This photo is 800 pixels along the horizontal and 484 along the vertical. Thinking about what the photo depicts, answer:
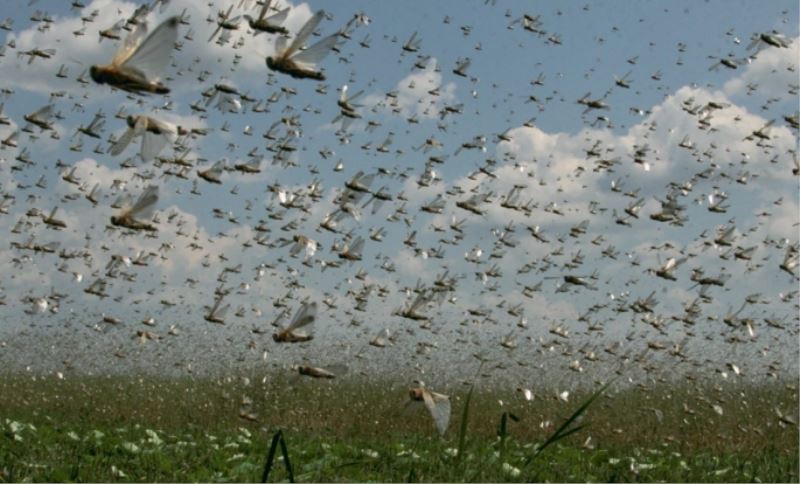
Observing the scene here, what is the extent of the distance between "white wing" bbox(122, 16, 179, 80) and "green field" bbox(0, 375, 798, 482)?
1187 mm

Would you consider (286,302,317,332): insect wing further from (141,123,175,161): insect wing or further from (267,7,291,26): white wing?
(267,7,291,26): white wing

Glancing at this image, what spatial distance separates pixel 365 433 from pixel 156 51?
10.5 metres

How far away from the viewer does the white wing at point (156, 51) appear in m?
2.48

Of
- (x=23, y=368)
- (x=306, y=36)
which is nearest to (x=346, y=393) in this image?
(x=23, y=368)

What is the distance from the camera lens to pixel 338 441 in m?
11.2

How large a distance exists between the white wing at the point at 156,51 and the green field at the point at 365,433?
3.90 ft

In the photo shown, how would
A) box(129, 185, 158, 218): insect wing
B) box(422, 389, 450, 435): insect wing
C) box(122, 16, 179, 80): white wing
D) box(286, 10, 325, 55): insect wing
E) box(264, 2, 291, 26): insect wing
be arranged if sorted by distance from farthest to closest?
box(264, 2, 291, 26): insect wing → box(129, 185, 158, 218): insect wing → box(286, 10, 325, 55): insect wing → box(122, 16, 179, 80): white wing → box(422, 389, 450, 435): insect wing

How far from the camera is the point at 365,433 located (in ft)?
41.1

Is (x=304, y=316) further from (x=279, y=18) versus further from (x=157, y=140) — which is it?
(x=279, y=18)

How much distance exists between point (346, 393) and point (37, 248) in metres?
7.98

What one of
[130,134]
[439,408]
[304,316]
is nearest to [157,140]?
[130,134]

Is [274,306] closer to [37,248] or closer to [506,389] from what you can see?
[37,248]

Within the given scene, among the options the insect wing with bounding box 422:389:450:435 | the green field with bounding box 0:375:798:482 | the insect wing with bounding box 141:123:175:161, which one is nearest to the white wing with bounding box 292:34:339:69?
the insect wing with bounding box 141:123:175:161

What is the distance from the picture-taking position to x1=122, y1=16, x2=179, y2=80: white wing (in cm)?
248
